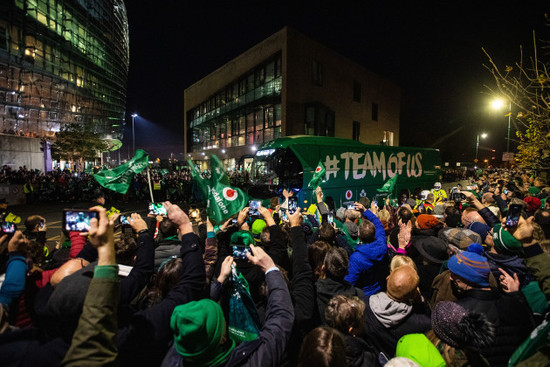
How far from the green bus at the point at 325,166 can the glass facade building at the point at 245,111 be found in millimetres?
12238

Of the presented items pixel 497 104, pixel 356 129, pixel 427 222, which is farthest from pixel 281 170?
pixel 356 129

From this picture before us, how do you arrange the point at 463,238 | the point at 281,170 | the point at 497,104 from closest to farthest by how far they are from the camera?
the point at 463,238, the point at 497,104, the point at 281,170

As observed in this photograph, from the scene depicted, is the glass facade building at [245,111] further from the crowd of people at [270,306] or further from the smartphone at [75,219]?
the smartphone at [75,219]

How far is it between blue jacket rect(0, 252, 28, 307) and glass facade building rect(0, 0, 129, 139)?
38292 millimetres

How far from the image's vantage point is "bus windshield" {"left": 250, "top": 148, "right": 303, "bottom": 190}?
471 inches

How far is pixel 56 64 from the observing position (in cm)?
3756

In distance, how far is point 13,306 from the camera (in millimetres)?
2109

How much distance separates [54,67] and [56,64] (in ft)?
3.03

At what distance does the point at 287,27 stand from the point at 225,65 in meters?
13.2

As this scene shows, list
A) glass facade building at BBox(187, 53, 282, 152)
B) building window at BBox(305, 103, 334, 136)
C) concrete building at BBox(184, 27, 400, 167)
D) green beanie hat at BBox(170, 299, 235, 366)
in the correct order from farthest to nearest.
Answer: glass facade building at BBox(187, 53, 282, 152) → building window at BBox(305, 103, 334, 136) → concrete building at BBox(184, 27, 400, 167) → green beanie hat at BBox(170, 299, 235, 366)

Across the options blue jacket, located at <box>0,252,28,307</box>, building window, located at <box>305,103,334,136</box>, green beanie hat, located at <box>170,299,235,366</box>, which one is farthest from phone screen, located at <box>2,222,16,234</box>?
building window, located at <box>305,103,334,136</box>

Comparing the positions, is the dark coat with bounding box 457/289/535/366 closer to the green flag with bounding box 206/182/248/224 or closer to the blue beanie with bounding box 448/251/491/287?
the blue beanie with bounding box 448/251/491/287

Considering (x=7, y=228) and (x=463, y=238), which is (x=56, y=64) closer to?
(x=7, y=228)

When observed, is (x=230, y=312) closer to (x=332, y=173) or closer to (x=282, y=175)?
(x=282, y=175)
